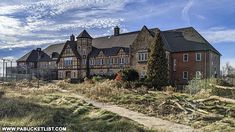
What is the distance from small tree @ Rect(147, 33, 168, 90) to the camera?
132ft

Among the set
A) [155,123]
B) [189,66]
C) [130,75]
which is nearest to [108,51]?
[189,66]

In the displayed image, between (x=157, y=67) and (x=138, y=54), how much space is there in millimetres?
13965

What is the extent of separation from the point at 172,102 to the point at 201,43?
34490 millimetres

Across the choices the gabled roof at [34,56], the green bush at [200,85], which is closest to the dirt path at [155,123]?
the green bush at [200,85]

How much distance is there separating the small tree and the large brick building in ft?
10.7

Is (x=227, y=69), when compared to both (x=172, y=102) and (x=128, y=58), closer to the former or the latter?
(x=128, y=58)

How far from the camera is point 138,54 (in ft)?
179

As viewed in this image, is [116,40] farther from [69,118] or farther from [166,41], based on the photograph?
[69,118]

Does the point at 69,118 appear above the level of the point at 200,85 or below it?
below

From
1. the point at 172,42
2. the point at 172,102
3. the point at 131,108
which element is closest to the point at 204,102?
the point at 172,102

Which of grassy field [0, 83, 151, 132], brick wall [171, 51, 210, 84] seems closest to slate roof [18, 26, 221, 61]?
brick wall [171, 51, 210, 84]

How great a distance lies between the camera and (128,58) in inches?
2222

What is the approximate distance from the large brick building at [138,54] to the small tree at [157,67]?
128 inches

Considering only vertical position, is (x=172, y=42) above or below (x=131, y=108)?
above
